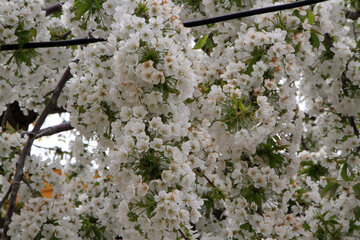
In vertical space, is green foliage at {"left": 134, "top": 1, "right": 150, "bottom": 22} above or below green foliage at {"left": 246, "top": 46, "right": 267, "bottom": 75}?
above

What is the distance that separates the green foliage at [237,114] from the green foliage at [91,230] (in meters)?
2.02

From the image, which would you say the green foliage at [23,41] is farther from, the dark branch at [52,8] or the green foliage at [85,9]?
the dark branch at [52,8]

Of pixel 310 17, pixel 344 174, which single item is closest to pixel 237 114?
pixel 310 17

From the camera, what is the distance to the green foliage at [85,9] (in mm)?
3133

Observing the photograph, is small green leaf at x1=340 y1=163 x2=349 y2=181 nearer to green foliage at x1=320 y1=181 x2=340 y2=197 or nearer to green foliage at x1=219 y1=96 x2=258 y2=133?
green foliage at x1=320 y1=181 x2=340 y2=197

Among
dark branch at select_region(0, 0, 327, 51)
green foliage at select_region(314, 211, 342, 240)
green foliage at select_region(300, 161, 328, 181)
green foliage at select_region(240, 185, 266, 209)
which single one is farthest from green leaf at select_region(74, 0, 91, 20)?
green foliage at select_region(300, 161, 328, 181)

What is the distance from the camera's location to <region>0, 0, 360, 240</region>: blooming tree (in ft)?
8.36

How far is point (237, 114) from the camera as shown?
3.13 meters

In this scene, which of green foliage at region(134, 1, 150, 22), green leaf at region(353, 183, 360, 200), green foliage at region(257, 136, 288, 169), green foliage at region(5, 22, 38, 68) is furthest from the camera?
green leaf at region(353, 183, 360, 200)

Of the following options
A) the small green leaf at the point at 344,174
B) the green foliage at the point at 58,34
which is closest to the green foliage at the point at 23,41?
the green foliage at the point at 58,34

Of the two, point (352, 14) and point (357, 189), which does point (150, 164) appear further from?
point (352, 14)

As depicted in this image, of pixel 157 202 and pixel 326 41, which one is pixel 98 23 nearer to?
pixel 157 202

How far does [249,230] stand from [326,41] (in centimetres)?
178

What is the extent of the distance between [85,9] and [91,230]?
2.32m
